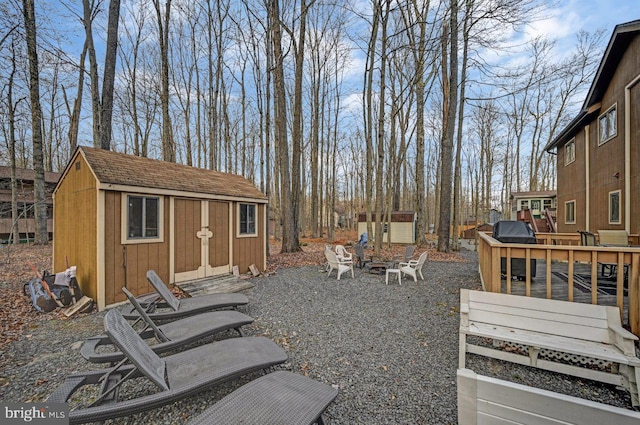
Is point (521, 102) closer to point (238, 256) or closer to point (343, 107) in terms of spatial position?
point (343, 107)

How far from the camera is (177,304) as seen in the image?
4406 millimetres

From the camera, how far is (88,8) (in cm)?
1019

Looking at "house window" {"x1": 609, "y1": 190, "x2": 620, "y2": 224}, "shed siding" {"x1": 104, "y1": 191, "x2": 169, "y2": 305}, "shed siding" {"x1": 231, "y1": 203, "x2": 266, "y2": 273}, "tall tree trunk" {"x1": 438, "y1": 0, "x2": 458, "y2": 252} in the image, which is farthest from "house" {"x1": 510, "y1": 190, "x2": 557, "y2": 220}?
"shed siding" {"x1": 104, "y1": 191, "x2": 169, "y2": 305}

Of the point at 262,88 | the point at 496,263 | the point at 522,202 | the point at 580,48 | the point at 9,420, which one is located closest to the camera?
the point at 9,420

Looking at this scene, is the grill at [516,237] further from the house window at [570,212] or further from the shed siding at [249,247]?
the house window at [570,212]

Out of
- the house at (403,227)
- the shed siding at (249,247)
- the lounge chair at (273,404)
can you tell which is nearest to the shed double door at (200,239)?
→ the shed siding at (249,247)

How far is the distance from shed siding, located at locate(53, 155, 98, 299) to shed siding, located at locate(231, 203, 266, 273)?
3.06 meters

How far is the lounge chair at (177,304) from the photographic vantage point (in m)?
4.02

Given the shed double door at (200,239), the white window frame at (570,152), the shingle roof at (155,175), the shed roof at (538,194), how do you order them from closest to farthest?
the shingle roof at (155,175), the shed double door at (200,239), the white window frame at (570,152), the shed roof at (538,194)

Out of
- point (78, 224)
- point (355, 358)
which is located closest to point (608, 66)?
point (355, 358)

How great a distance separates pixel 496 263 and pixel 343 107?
2013 cm

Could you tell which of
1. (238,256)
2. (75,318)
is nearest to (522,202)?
(238,256)

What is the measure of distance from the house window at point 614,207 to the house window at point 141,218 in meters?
12.7

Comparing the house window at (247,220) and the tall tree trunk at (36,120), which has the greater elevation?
the tall tree trunk at (36,120)
